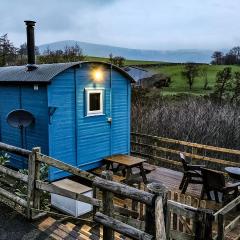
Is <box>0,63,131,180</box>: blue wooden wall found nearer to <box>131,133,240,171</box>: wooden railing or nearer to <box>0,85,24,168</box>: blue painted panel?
<box>0,85,24,168</box>: blue painted panel

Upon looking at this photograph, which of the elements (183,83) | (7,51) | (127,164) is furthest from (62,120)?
(7,51)

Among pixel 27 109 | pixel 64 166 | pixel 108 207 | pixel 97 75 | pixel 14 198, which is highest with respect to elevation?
Result: pixel 97 75

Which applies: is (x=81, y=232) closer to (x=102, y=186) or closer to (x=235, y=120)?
(x=102, y=186)

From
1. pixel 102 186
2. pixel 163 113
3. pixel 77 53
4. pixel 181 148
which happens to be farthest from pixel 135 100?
pixel 102 186

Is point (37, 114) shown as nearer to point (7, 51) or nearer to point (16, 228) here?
point (16, 228)

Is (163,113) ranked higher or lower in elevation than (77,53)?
lower

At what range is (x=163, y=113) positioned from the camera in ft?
47.2

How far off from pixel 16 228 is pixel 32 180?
2.37ft

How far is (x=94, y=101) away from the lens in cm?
920

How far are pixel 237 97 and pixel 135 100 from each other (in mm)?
7564

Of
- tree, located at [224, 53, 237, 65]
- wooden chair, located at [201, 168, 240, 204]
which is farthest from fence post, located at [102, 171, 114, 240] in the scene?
tree, located at [224, 53, 237, 65]

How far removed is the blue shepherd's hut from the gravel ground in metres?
3.08

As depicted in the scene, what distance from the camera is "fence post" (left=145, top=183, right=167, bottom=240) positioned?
9.89ft

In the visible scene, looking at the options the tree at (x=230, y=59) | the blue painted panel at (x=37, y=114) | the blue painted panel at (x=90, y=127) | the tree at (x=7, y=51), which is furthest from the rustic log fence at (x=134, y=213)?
the tree at (x=230, y=59)
